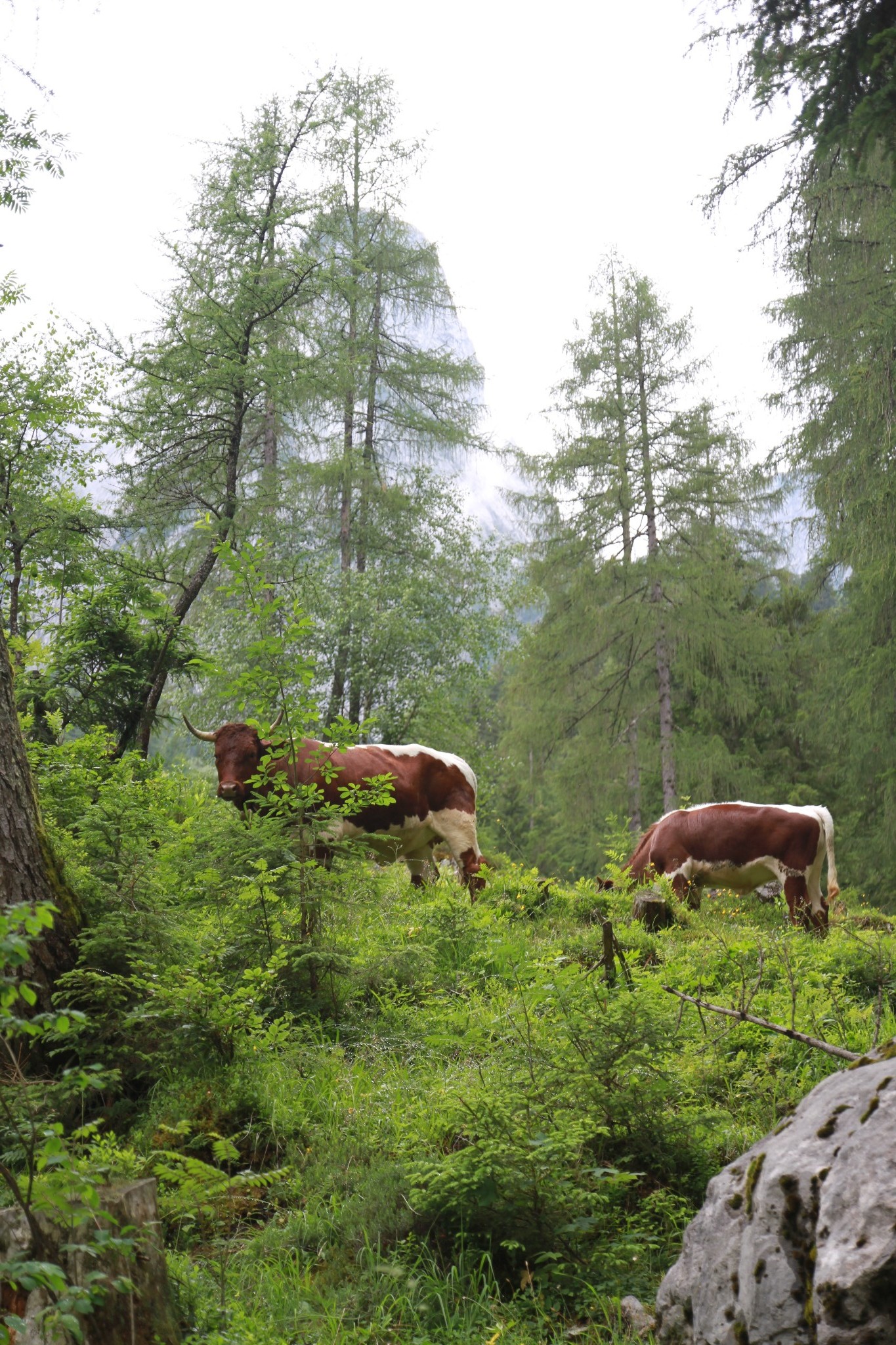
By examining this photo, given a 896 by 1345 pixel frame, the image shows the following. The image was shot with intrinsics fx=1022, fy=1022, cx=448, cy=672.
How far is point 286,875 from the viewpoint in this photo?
5430mm

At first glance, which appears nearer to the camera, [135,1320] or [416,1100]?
[135,1320]

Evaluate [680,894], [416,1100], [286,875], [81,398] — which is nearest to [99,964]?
[286,875]

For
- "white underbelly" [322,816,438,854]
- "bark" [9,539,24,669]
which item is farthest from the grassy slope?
"bark" [9,539,24,669]

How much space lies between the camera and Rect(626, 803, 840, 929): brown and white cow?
33.1 feet

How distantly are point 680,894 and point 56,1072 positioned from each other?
7.45 m

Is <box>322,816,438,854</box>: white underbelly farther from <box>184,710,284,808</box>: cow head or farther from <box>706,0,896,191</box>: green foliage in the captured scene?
<box>706,0,896,191</box>: green foliage

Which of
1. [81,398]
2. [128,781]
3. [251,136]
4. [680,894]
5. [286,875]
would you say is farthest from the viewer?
[251,136]

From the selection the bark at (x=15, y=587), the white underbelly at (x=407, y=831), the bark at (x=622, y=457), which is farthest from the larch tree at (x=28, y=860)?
the bark at (x=622, y=457)

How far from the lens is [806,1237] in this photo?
2250 mm

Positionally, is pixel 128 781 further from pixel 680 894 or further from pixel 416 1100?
pixel 680 894

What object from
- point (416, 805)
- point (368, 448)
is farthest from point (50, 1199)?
point (368, 448)

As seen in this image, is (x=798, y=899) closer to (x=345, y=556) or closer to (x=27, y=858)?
(x=27, y=858)

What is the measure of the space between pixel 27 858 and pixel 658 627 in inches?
803

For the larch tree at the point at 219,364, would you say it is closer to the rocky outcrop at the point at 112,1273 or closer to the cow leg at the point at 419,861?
the cow leg at the point at 419,861
